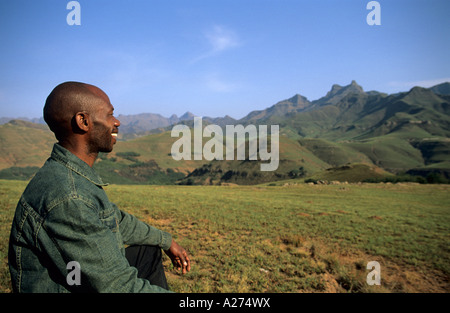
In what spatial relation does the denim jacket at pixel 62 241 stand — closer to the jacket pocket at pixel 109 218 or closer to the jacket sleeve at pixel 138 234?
the jacket pocket at pixel 109 218

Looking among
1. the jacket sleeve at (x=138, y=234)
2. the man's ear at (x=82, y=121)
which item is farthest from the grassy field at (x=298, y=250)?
the man's ear at (x=82, y=121)

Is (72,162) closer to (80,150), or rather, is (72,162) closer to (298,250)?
(80,150)

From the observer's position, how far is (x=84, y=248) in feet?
4.63

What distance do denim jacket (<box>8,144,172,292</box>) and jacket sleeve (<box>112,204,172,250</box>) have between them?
0.86m

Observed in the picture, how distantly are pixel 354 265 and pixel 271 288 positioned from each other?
3.34 meters

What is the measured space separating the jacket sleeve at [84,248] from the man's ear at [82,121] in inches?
26.5

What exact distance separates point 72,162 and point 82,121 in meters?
0.35

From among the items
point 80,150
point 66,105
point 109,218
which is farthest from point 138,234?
point 66,105

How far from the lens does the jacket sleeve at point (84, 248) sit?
141 centimetres

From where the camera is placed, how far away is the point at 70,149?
6.23 feet
